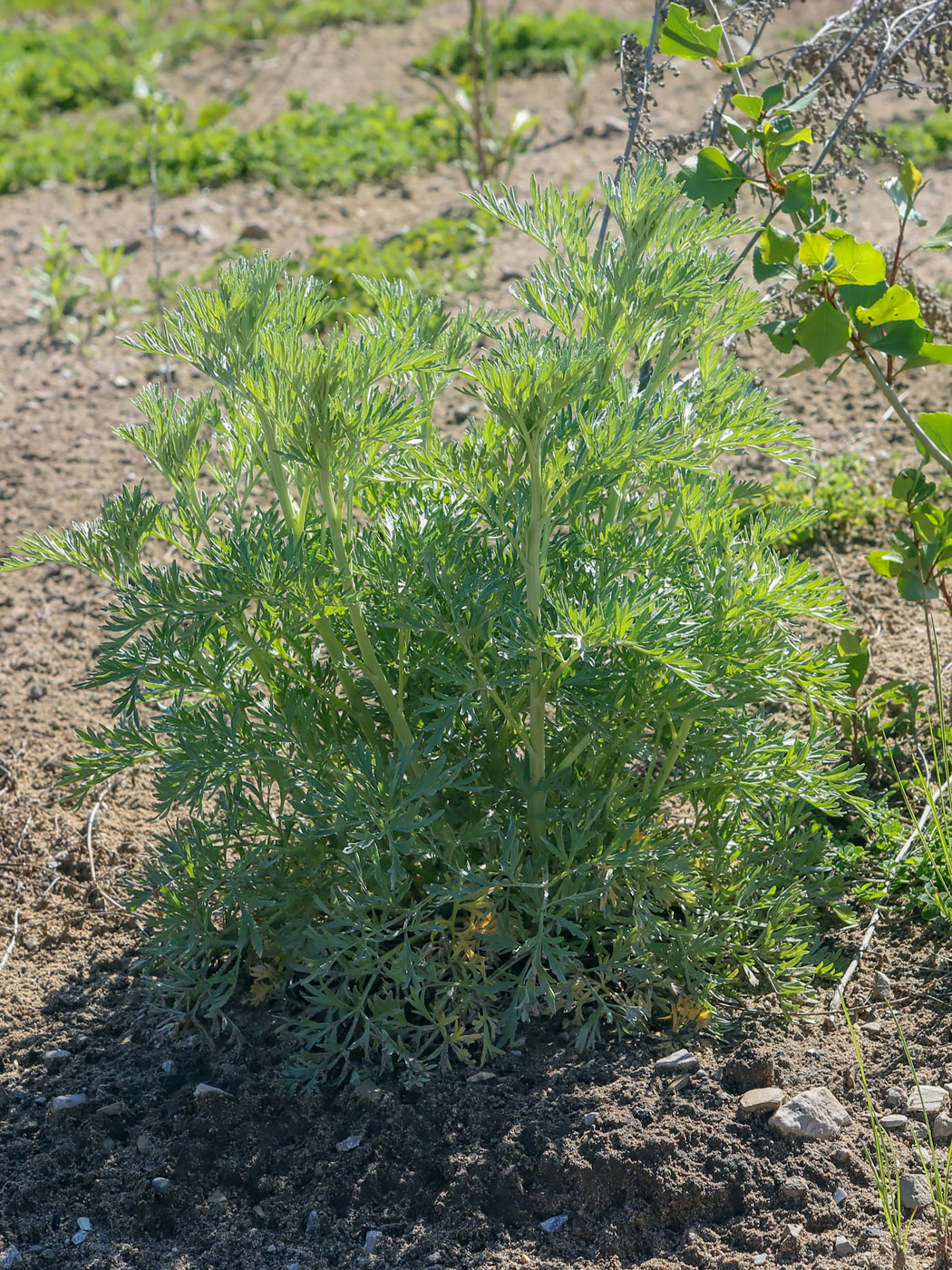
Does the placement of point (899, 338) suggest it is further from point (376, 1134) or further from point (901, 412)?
point (376, 1134)

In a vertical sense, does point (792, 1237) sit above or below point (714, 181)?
below

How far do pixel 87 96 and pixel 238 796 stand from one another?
26.6 ft

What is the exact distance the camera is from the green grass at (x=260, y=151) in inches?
282

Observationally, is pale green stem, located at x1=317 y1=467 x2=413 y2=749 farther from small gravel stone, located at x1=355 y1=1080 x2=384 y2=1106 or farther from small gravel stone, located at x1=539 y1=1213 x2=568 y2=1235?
small gravel stone, located at x1=539 y1=1213 x2=568 y2=1235

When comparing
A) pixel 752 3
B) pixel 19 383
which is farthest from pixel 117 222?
pixel 752 3

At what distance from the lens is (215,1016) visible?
257cm

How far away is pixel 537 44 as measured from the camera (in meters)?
8.73

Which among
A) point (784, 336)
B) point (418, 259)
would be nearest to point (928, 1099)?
point (784, 336)

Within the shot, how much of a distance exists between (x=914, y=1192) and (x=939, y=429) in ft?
4.96

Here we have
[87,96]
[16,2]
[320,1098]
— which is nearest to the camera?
[320,1098]

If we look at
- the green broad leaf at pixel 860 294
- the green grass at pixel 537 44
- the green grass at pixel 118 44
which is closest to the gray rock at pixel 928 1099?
the green broad leaf at pixel 860 294

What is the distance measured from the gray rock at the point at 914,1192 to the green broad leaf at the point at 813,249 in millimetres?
1713

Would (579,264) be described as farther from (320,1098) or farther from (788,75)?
(320,1098)

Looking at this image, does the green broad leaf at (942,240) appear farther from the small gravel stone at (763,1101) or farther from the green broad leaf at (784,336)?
the small gravel stone at (763,1101)
